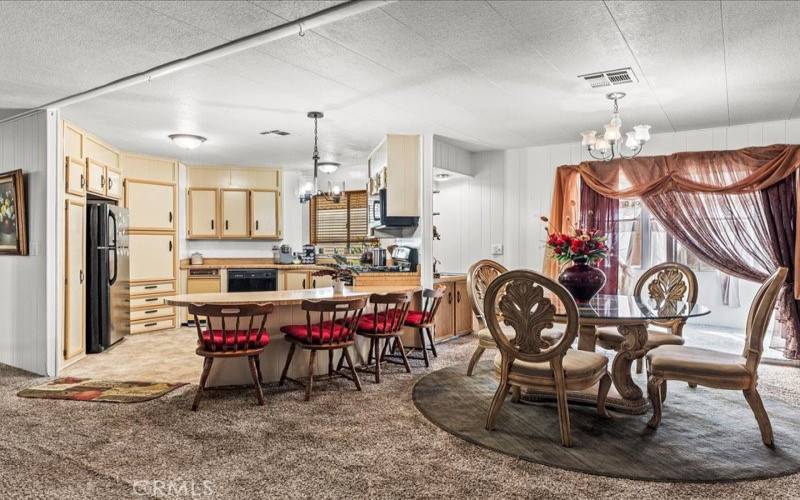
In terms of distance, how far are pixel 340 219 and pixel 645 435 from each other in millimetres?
5577

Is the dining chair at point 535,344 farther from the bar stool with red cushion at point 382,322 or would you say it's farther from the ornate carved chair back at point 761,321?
the bar stool with red cushion at point 382,322

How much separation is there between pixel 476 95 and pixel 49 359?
438 cm

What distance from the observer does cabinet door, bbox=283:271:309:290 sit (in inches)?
289

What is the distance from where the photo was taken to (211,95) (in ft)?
14.0

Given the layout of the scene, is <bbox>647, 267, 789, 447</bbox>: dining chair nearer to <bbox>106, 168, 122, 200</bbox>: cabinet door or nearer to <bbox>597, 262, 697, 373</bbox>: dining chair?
<bbox>597, 262, 697, 373</bbox>: dining chair

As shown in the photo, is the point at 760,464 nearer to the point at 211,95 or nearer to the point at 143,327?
the point at 211,95

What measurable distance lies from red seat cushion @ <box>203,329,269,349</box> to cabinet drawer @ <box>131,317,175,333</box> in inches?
135

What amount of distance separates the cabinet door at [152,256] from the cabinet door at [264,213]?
117 centimetres

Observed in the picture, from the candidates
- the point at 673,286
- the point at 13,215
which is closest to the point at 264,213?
the point at 13,215

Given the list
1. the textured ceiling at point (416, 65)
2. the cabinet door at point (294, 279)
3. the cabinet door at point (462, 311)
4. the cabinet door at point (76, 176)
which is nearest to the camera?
the textured ceiling at point (416, 65)

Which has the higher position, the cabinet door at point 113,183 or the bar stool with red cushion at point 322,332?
the cabinet door at point 113,183

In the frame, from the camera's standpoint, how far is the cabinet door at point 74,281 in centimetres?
491

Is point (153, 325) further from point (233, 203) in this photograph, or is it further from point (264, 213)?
point (264, 213)

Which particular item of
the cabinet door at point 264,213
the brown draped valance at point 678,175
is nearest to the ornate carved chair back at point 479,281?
the brown draped valance at point 678,175
